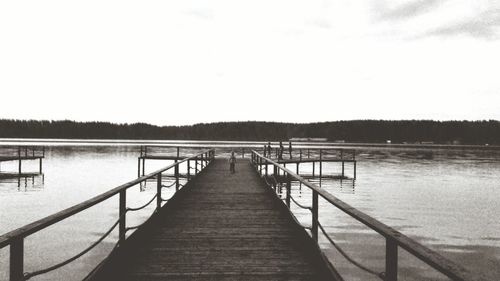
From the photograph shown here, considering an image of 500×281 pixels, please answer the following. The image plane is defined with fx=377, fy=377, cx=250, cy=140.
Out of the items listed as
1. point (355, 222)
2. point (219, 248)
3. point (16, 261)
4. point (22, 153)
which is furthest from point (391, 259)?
point (22, 153)

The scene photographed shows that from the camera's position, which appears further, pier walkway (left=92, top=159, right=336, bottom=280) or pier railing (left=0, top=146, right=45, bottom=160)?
pier railing (left=0, top=146, right=45, bottom=160)

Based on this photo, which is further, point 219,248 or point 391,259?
point 219,248

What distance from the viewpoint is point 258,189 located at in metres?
13.3

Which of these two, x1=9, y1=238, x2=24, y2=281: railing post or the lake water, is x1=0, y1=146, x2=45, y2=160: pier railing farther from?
x1=9, y1=238, x2=24, y2=281: railing post

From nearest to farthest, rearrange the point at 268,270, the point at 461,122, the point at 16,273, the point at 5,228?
the point at 16,273, the point at 268,270, the point at 5,228, the point at 461,122

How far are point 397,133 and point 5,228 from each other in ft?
586

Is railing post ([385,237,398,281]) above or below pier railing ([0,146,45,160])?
above

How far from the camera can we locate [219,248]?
6023 millimetres

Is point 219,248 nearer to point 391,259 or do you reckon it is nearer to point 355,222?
point 391,259

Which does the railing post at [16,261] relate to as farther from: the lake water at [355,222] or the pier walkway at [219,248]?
the lake water at [355,222]

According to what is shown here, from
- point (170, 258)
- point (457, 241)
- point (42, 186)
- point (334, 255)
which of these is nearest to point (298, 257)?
point (170, 258)

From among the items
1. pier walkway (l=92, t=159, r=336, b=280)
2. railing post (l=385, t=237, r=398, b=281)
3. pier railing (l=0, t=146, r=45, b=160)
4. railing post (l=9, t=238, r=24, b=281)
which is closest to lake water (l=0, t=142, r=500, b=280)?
pier railing (l=0, t=146, r=45, b=160)

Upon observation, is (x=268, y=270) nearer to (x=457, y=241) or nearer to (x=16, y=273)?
(x=16, y=273)

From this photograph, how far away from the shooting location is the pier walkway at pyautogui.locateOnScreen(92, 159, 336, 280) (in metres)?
4.88
